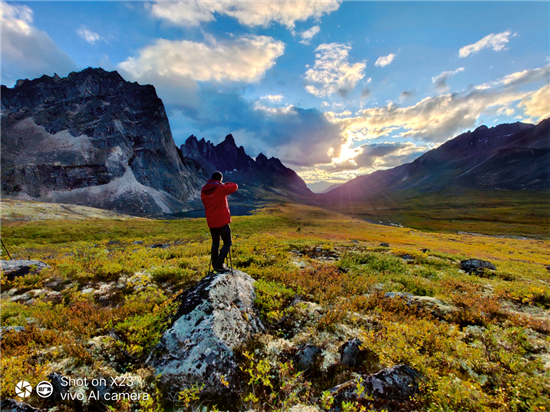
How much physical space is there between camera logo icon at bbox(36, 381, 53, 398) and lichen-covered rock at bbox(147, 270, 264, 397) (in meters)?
1.70

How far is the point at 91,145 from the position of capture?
13362 centimetres

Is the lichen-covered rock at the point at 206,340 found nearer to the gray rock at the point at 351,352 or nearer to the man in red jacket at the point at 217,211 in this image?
the man in red jacket at the point at 217,211

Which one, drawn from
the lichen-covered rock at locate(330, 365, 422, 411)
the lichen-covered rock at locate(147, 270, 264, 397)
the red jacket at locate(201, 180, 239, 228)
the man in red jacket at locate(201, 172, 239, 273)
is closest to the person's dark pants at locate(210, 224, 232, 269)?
the man in red jacket at locate(201, 172, 239, 273)

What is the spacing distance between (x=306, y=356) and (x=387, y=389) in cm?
188

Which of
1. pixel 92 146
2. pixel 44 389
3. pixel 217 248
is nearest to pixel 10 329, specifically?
pixel 44 389

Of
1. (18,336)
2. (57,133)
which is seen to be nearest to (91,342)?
(18,336)

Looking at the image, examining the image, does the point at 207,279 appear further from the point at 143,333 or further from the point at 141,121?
the point at 141,121

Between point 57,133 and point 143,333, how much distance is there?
198410mm

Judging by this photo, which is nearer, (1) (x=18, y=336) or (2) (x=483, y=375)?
(2) (x=483, y=375)

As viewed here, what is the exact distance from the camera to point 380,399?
4.17 meters

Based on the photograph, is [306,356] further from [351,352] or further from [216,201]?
[216,201]

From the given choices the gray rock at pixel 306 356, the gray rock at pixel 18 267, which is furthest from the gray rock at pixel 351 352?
the gray rock at pixel 18 267

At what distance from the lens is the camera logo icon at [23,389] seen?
12.9 ft

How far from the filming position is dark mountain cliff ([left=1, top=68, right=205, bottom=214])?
11369 cm
